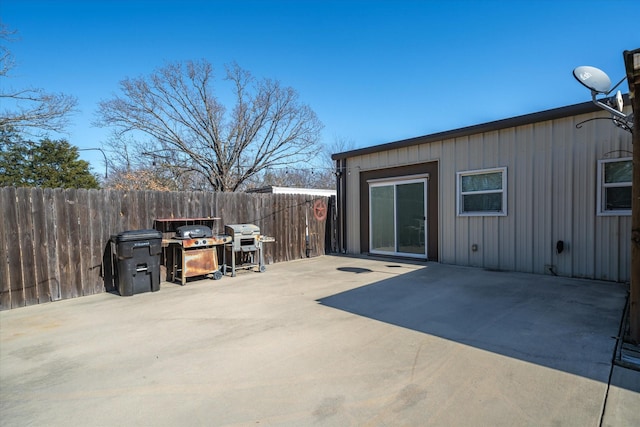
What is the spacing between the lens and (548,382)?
2406mm

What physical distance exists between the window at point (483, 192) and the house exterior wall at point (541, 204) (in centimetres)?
11

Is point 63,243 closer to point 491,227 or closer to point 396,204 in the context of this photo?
point 396,204

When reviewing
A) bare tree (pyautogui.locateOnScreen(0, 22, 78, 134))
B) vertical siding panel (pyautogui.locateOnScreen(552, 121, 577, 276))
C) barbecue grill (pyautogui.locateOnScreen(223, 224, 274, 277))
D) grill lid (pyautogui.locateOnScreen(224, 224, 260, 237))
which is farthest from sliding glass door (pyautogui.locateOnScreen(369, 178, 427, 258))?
bare tree (pyautogui.locateOnScreen(0, 22, 78, 134))

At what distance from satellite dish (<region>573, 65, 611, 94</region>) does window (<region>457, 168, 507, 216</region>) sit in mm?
3182

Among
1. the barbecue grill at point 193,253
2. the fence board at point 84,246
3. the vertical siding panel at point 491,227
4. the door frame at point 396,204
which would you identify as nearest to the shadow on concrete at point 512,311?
the vertical siding panel at point 491,227

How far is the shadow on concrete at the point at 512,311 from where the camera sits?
293cm

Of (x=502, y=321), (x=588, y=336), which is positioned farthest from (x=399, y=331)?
(x=588, y=336)

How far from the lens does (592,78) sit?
12.2 feet

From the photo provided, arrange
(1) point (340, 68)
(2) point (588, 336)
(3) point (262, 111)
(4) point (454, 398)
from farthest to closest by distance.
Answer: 1. (3) point (262, 111)
2. (1) point (340, 68)
3. (2) point (588, 336)
4. (4) point (454, 398)

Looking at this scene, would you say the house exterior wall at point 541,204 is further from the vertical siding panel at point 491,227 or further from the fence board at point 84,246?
the fence board at point 84,246

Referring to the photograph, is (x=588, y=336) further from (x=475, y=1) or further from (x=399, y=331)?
(x=475, y=1)

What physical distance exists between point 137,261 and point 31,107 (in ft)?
29.4

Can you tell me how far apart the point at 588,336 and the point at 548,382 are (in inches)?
50.1

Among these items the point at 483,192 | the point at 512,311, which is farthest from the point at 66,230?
the point at 483,192
